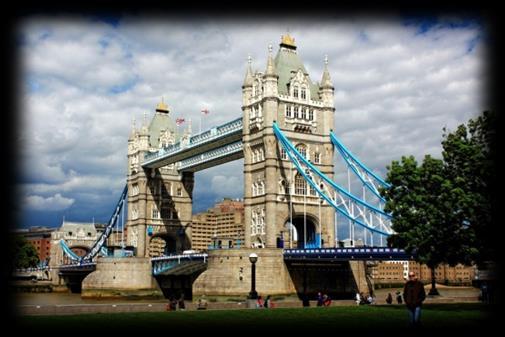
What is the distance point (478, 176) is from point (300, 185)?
120 feet

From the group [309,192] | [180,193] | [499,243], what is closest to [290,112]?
[309,192]

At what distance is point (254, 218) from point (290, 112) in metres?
11.4

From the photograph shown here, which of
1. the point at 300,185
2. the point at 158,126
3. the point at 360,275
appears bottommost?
the point at 360,275

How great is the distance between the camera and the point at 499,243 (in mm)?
23969

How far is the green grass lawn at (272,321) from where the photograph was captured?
2041 centimetres

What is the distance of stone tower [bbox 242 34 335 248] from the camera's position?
62.7 m

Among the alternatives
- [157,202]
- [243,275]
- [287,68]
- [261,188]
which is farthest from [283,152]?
[157,202]

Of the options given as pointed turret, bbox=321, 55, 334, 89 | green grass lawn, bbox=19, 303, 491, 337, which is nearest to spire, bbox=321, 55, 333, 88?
pointed turret, bbox=321, 55, 334, 89

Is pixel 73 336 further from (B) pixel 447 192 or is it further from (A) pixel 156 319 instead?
(B) pixel 447 192

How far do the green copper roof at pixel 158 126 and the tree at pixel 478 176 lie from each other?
69906 millimetres

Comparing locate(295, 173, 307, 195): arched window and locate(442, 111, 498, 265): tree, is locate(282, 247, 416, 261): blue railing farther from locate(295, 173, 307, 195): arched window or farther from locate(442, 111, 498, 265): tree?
locate(442, 111, 498, 265): tree

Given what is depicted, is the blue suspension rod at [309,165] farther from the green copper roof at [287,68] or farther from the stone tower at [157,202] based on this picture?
the stone tower at [157,202]

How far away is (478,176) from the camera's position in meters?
28.3

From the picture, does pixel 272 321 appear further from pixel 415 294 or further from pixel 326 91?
pixel 326 91
